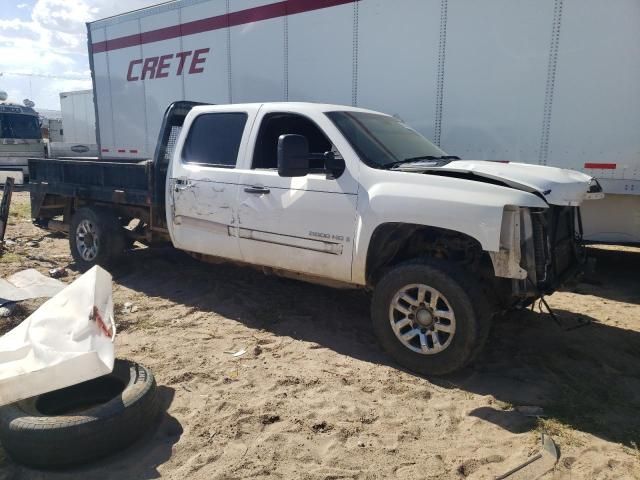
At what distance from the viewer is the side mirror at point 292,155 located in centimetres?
399

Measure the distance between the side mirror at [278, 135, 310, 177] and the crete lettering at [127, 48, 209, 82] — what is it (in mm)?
5753

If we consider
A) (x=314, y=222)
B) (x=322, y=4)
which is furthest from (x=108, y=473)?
(x=322, y=4)

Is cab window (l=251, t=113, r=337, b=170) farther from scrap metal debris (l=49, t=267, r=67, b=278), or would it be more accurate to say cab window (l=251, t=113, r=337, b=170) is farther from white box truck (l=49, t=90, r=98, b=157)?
white box truck (l=49, t=90, r=98, b=157)

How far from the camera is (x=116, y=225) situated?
620 centimetres

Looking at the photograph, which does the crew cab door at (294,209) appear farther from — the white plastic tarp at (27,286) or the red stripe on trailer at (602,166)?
the red stripe on trailer at (602,166)

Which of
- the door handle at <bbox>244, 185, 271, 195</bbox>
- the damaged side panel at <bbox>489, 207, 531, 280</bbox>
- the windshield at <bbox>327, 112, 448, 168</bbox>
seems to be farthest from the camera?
the door handle at <bbox>244, 185, 271, 195</bbox>

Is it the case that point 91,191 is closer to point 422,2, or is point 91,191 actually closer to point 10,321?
point 10,321

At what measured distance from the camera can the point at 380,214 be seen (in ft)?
12.8

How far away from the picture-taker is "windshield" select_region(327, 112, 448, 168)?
426cm

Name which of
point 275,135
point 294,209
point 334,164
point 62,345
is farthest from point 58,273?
point 334,164

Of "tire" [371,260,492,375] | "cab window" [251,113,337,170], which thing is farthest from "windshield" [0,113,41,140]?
"tire" [371,260,492,375]

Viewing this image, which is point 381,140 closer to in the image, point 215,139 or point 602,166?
point 215,139

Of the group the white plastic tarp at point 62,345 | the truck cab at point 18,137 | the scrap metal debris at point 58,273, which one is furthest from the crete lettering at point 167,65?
the truck cab at point 18,137

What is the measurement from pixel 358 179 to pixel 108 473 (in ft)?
8.43
